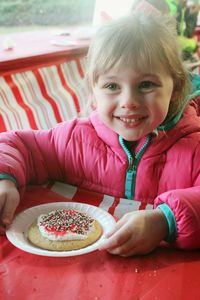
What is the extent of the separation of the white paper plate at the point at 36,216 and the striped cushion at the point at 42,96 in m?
0.51

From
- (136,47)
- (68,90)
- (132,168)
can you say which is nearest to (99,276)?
(132,168)

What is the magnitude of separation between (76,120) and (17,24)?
42.3 inches

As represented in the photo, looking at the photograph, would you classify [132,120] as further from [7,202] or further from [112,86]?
[7,202]

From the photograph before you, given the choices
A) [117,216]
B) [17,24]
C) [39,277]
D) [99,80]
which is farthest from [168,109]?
[17,24]

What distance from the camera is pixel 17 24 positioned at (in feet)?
6.68

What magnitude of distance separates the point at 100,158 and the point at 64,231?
0.28 meters

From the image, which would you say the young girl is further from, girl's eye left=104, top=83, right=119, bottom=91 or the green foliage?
the green foliage

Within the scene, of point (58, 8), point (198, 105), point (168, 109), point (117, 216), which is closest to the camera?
point (117, 216)

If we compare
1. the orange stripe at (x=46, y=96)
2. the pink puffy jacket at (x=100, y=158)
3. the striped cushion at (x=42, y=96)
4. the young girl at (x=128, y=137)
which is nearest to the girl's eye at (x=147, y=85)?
the young girl at (x=128, y=137)

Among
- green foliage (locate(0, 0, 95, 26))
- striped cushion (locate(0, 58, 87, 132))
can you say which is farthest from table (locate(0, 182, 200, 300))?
green foliage (locate(0, 0, 95, 26))

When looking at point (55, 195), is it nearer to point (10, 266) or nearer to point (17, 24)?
point (10, 266)

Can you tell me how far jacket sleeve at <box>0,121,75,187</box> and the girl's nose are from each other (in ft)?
0.75

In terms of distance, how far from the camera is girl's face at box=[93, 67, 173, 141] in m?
0.95

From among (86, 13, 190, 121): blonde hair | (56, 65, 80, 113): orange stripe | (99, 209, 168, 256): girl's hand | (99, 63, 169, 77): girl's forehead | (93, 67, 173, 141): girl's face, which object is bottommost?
(56, 65, 80, 113): orange stripe
